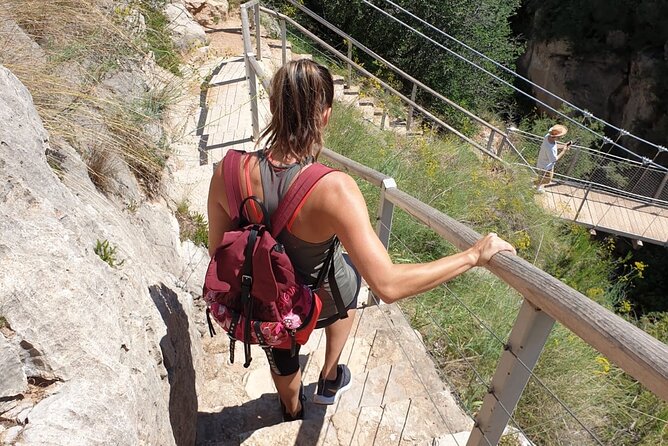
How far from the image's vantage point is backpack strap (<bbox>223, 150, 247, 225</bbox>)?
1456mm

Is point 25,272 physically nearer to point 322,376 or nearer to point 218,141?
point 322,376

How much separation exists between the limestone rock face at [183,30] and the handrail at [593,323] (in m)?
6.83

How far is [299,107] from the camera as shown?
141 centimetres

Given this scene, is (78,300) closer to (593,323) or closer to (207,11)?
(593,323)

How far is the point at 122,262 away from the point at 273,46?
27.6ft

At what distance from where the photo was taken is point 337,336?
2014mm

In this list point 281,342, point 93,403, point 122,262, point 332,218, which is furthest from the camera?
point 122,262

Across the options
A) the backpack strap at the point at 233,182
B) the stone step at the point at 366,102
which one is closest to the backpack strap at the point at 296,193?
the backpack strap at the point at 233,182

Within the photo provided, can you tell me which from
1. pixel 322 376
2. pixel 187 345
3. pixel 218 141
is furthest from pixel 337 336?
pixel 218 141

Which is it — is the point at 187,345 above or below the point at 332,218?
below

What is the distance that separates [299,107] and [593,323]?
0.96m

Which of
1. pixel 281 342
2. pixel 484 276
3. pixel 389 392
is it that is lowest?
pixel 484 276

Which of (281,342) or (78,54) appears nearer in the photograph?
(281,342)

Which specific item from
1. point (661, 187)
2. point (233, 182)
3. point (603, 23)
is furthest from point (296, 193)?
point (603, 23)
